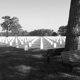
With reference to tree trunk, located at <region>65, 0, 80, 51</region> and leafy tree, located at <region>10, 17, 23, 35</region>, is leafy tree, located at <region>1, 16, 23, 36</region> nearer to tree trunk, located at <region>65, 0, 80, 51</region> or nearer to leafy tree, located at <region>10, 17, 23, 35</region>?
leafy tree, located at <region>10, 17, 23, 35</region>

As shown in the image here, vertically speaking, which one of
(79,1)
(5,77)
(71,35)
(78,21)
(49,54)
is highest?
(79,1)

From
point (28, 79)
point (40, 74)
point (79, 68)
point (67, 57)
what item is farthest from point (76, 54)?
point (28, 79)

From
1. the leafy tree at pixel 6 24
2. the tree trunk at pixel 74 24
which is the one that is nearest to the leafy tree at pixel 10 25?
the leafy tree at pixel 6 24

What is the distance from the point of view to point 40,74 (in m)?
4.77

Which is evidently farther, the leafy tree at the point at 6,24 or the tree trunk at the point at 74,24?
the leafy tree at the point at 6,24

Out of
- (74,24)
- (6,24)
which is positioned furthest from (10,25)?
(74,24)

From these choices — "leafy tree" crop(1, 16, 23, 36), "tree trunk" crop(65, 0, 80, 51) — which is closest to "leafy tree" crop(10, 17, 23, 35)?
"leafy tree" crop(1, 16, 23, 36)

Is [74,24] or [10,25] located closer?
[74,24]

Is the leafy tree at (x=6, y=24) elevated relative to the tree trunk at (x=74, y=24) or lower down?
elevated

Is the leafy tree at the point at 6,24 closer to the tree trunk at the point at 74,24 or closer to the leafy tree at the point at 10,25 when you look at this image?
the leafy tree at the point at 10,25

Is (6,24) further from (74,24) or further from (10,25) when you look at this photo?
(74,24)

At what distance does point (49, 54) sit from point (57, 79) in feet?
6.24

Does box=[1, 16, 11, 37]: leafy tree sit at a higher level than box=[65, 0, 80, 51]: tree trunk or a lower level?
higher

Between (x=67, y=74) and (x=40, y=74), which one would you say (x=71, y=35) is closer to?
(x=67, y=74)
